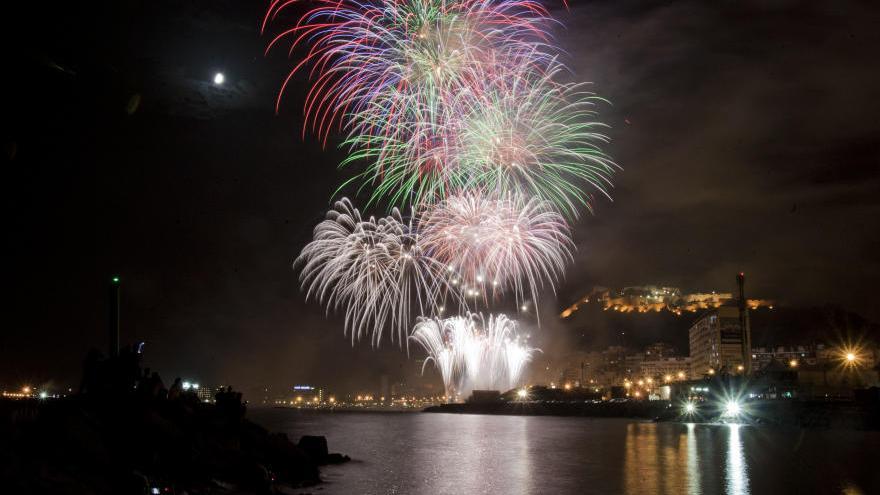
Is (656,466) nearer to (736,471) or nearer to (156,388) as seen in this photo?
(736,471)

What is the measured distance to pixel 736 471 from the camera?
1328 inches

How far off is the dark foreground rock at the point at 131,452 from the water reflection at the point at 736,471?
16214 mm

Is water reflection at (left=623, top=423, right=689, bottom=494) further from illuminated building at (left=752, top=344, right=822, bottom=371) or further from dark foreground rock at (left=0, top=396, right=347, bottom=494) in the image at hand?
illuminated building at (left=752, top=344, right=822, bottom=371)

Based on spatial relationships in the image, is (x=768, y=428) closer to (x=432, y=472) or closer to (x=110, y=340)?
(x=432, y=472)

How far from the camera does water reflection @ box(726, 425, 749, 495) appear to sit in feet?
91.5

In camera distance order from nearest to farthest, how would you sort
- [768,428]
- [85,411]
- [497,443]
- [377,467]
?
1. [85,411]
2. [377,467]
3. [497,443]
4. [768,428]

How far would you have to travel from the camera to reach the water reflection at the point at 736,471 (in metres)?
27.9

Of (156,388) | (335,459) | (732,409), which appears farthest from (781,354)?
(156,388)

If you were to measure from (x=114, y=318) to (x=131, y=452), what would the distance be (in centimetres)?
620

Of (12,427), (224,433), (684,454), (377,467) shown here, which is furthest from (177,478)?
(684,454)

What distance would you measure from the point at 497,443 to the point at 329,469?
23.4 metres

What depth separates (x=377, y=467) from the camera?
127 feet

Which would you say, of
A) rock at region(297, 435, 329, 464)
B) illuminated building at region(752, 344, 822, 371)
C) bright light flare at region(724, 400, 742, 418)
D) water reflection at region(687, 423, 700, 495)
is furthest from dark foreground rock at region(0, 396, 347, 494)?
illuminated building at region(752, 344, 822, 371)

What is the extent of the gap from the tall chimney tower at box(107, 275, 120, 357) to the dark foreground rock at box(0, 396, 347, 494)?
2646 millimetres
